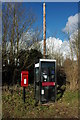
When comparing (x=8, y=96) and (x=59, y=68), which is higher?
(x=59, y=68)

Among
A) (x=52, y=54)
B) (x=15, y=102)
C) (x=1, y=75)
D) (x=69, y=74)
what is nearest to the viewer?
(x=15, y=102)

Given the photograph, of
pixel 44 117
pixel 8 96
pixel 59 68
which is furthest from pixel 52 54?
pixel 44 117

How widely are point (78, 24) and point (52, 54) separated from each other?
515 cm

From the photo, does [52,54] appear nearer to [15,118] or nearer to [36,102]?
[36,102]

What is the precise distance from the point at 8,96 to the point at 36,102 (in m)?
1.65

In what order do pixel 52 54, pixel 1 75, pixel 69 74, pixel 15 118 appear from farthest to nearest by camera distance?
pixel 52 54
pixel 1 75
pixel 69 74
pixel 15 118

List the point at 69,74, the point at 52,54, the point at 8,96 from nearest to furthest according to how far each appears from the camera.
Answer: the point at 8,96, the point at 69,74, the point at 52,54

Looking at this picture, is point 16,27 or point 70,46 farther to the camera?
point 70,46

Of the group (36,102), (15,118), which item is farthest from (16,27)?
(15,118)

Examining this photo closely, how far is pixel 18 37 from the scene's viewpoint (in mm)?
10305

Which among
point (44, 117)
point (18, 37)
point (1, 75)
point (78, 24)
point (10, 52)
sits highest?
point (78, 24)

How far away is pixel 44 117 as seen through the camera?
18.5 feet

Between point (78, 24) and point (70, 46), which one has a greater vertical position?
point (78, 24)

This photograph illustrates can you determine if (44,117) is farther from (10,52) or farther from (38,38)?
(38,38)
